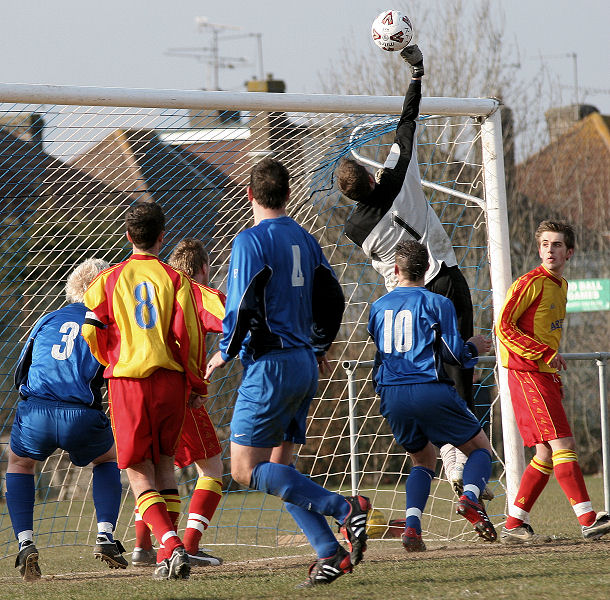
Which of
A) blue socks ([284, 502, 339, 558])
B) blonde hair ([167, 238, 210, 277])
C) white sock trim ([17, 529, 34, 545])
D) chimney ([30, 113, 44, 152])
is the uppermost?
chimney ([30, 113, 44, 152])

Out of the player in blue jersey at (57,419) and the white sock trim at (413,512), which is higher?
the player in blue jersey at (57,419)

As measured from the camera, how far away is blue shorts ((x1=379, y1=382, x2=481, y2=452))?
4961mm

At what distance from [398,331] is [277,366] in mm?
1244

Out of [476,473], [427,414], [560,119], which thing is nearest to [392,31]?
[427,414]

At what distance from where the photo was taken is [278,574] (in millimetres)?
4547

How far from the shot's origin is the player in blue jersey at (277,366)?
3918 mm

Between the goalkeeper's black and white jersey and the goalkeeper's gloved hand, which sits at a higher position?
the goalkeeper's gloved hand

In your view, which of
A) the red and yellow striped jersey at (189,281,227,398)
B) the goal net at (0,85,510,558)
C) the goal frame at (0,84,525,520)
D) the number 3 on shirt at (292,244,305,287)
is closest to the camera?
the number 3 on shirt at (292,244,305,287)

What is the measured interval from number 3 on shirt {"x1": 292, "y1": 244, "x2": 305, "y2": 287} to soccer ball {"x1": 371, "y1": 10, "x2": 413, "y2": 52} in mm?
2044

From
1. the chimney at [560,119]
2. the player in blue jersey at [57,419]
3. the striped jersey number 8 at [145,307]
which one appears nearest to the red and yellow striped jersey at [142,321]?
the striped jersey number 8 at [145,307]

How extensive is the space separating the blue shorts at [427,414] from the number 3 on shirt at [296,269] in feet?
3.94

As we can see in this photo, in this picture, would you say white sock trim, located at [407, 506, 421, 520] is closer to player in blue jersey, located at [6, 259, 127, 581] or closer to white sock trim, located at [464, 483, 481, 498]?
white sock trim, located at [464, 483, 481, 498]

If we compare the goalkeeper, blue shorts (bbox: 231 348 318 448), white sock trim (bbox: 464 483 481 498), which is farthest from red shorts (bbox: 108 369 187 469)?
the goalkeeper

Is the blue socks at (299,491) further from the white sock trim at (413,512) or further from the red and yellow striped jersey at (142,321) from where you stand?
the white sock trim at (413,512)
